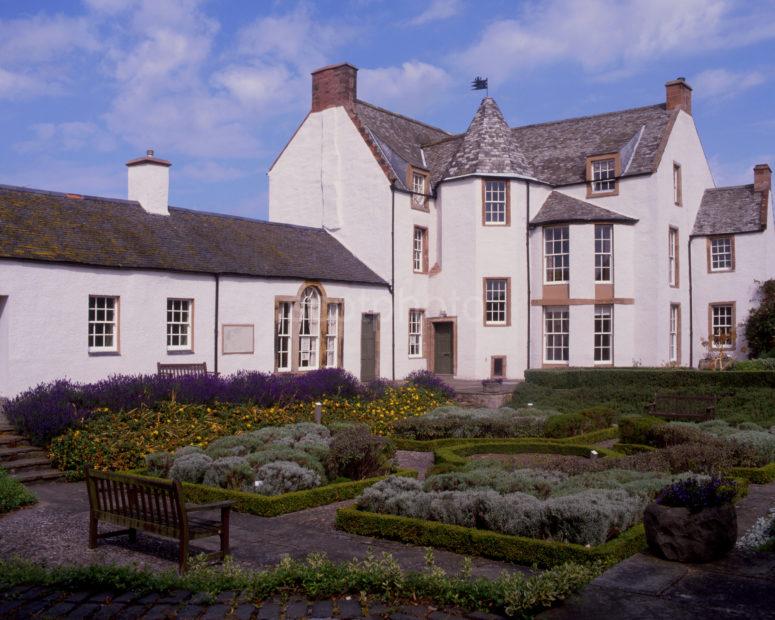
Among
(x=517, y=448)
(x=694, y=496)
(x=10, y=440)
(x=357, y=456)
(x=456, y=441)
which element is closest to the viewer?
(x=694, y=496)

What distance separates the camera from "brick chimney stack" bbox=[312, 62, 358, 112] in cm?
3212

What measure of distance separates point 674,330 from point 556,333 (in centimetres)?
546

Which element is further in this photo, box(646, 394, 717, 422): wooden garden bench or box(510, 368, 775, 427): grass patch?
box(510, 368, 775, 427): grass patch

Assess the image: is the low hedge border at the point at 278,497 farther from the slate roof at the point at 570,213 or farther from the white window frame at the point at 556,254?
the slate roof at the point at 570,213

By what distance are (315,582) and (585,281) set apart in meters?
25.3

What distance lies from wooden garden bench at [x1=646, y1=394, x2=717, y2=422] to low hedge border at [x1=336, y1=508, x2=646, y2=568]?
1206 centimetres

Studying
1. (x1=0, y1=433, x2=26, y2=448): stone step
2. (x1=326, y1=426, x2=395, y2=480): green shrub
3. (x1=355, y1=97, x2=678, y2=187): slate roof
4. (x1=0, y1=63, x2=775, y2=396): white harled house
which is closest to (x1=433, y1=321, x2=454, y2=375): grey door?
(x1=0, y1=63, x2=775, y2=396): white harled house

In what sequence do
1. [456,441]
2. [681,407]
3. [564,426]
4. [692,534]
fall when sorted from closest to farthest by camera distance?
[692,534]
[456,441]
[564,426]
[681,407]

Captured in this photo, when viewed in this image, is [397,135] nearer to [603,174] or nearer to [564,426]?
[603,174]

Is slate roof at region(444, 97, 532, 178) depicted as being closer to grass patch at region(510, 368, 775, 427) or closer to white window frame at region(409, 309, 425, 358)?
white window frame at region(409, 309, 425, 358)

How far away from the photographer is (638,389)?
23641 millimetres

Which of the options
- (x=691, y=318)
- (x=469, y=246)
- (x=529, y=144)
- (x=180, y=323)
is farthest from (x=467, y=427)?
(x=529, y=144)

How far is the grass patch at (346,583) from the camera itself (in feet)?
21.3

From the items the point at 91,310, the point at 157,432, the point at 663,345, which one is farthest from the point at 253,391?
the point at 663,345
